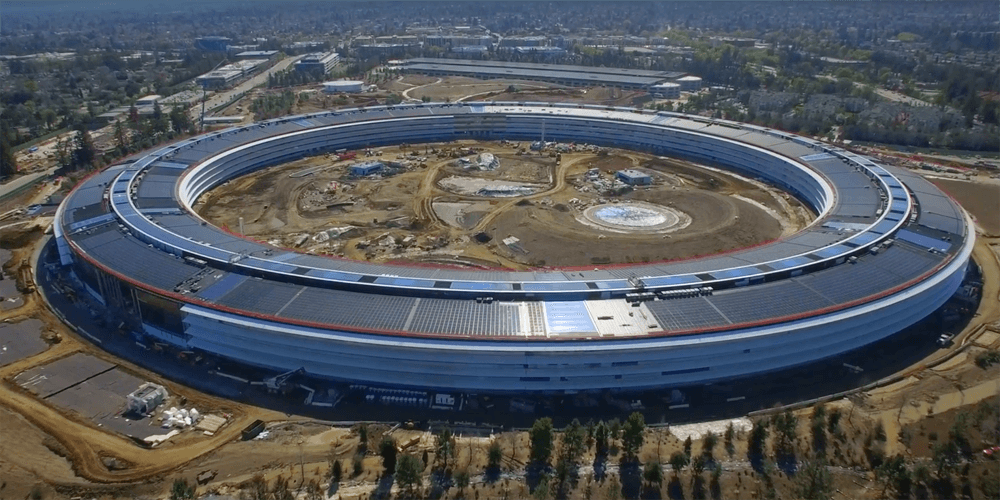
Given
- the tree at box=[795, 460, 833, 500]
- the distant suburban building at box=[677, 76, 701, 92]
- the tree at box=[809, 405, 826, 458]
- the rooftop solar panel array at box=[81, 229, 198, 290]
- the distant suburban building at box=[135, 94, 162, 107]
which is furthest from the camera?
the distant suburban building at box=[677, 76, 701, 92]

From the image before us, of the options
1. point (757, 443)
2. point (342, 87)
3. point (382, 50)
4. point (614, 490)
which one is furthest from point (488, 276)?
point (382, 50)

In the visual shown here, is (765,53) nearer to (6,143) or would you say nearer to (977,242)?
(977,242)

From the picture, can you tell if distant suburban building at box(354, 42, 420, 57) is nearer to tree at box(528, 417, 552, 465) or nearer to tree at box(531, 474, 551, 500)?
tree at box(528, 417, 552, 465)

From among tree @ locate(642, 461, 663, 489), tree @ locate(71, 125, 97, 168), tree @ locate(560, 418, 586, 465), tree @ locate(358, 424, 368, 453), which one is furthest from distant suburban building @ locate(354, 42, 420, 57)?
tree @ locate(642, 461, 663, 489)

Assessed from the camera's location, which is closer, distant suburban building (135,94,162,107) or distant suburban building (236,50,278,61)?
distant suburban building (135,94,162,107)

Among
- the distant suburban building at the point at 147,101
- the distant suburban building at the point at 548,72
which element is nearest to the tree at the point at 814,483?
the distant suburban building at the point at 548,72

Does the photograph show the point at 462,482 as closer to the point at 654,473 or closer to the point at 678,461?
the point at 654,473

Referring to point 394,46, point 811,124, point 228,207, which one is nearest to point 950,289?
point 811,124
